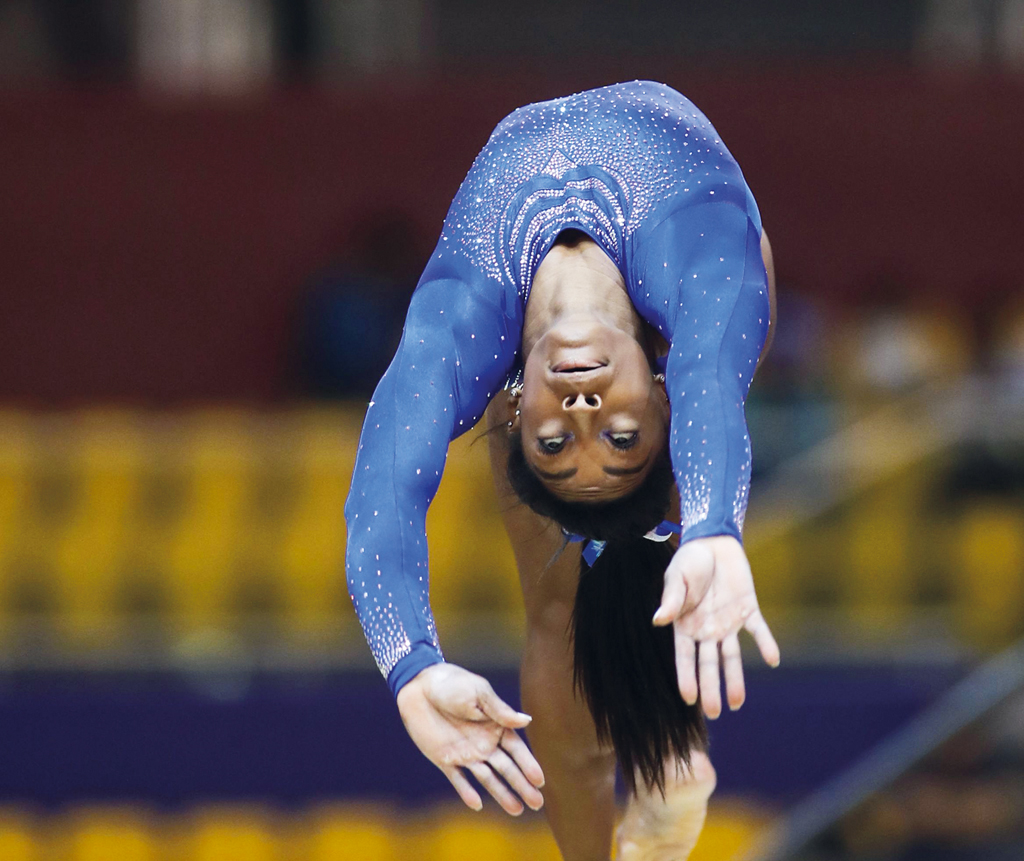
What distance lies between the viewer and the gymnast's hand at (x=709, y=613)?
1.50 meters

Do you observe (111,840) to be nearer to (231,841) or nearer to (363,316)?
(231,841)

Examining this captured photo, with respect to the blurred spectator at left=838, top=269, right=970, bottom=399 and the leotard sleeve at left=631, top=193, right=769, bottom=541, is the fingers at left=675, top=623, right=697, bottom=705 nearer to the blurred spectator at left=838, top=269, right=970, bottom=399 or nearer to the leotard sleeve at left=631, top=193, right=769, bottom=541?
the leotard sleeve at left=631, top=193, right=769, bottom=541

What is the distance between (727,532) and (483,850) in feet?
9.14

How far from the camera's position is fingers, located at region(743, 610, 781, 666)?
147cm

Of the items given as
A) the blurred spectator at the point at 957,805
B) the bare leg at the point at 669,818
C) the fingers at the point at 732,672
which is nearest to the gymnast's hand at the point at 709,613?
the fingers at the point at 732,672

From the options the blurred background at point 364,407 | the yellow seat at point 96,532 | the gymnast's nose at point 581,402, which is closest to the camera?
the gymnast's nose at point 581,402

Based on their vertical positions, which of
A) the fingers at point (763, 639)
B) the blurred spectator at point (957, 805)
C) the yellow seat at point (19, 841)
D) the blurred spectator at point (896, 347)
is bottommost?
the fingers at point (763, 639)

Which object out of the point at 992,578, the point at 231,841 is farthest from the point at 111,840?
the point at 992,578

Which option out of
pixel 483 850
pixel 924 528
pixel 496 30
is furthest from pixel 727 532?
pixel 496 30

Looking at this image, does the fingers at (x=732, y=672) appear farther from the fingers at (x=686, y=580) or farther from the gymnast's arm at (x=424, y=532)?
the gymnast's arm at (x=424, y=532)

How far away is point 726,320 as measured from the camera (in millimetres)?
1813

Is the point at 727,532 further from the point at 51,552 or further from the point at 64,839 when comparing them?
the point at 51,552

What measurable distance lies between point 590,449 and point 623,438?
42 mm

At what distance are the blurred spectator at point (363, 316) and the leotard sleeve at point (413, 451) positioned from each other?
321 cm
